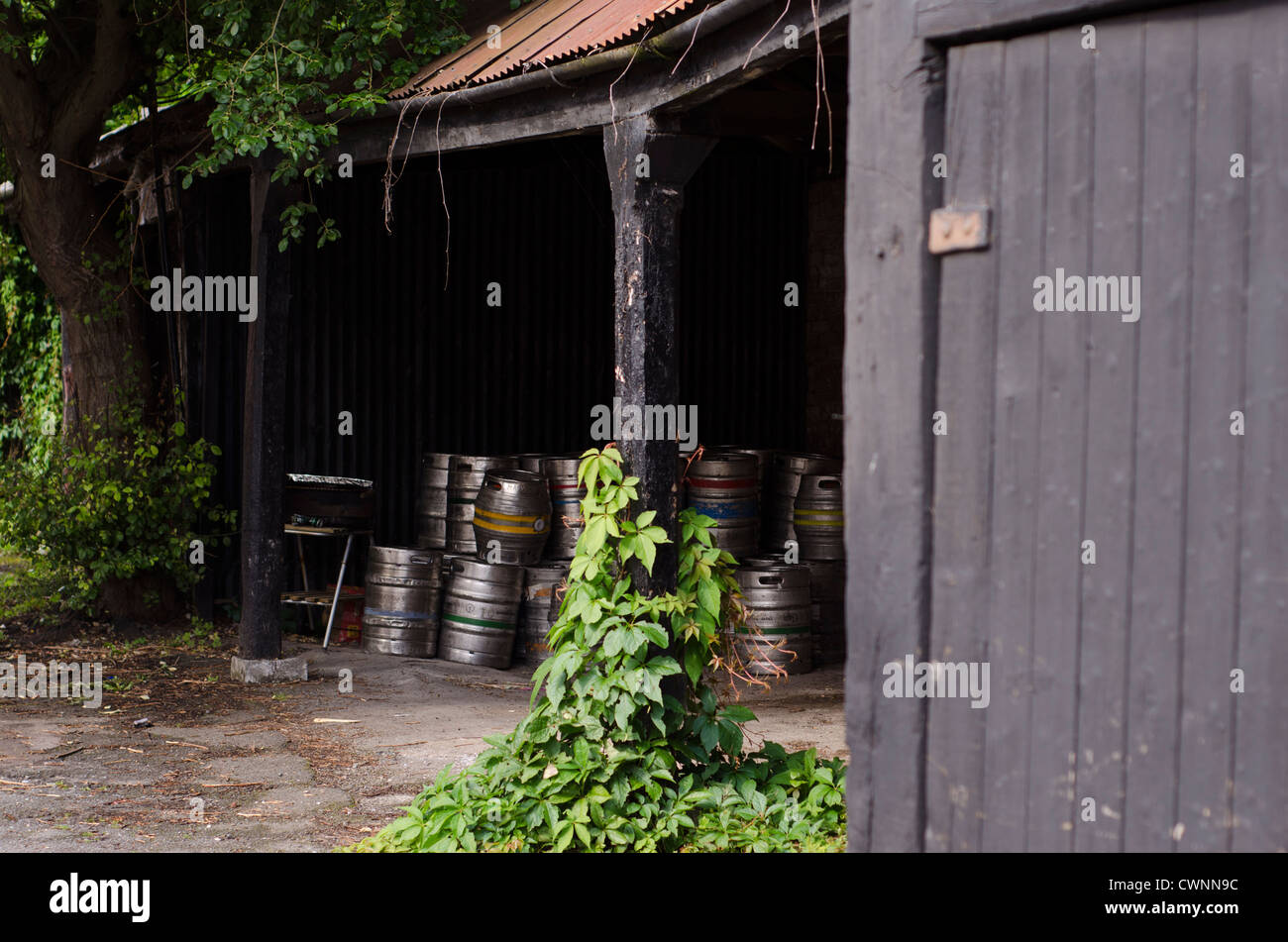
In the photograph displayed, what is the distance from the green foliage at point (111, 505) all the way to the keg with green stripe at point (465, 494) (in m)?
1.67

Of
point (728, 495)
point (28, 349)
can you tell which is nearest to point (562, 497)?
point (728, 495)

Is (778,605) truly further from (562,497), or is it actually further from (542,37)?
(542,37)

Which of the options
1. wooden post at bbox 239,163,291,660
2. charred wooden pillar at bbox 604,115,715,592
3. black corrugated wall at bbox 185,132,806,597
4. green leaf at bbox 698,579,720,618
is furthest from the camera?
black corrugated wall at bbox 185,132,806,597

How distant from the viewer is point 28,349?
13.1 m

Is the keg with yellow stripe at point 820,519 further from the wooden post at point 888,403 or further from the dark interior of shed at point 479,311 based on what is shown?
the wooden post at point 888,403

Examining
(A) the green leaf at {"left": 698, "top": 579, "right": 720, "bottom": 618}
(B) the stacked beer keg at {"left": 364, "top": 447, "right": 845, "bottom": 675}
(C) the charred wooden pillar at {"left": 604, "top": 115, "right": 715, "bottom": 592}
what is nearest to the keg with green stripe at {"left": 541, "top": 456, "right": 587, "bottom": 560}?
(B) the stacked beer keg at {"left": 364, "top": 447, "right": 845, "bottom": 675}

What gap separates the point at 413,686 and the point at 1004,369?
5310mm

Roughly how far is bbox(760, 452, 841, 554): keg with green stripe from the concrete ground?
3.79 feet

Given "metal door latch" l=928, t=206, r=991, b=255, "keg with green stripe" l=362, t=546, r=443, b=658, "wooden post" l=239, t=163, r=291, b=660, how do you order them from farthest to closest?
"keg with green stripe" l=362, t=546, r=443, b=658, "wooden post" l=239, t=163, r=291, b=660, "metal door latch" l=928, t=206, r=991, b=255

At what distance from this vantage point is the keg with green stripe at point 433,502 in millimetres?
8875

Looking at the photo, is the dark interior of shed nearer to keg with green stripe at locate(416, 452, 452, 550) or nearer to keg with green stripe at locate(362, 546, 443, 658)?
keg with green stripe at locate(416, 452, 452, 550)

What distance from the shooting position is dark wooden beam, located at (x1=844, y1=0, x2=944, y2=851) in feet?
10.2
